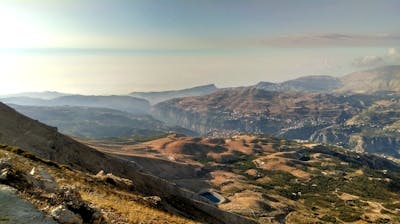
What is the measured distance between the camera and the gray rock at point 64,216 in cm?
2869

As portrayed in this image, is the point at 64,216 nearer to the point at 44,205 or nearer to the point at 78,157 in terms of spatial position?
the point at 44,205

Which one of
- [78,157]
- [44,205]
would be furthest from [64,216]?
[78,157]

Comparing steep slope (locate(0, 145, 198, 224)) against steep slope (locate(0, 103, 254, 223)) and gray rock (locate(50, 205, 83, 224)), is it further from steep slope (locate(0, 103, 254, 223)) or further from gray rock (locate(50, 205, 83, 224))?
steep slope (locate(0, 103, 254, 223))

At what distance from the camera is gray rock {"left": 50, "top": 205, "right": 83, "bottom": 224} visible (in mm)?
28691

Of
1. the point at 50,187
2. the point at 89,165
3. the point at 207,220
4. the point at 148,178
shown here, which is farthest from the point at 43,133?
the point at 50,187

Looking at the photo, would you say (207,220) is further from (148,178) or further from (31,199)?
(31,199)

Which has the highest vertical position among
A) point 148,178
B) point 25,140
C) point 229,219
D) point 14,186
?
point 14,186

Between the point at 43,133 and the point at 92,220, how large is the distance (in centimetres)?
8582

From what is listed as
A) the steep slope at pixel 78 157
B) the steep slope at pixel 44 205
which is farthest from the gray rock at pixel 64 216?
the steep slope at pixel 78 157

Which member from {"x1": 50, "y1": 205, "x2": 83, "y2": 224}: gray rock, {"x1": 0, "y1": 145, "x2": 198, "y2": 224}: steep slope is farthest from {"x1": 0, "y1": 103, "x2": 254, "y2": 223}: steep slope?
{"x1": 50, "y1": 205, "x2": 83, "y2": 224}: gray rock

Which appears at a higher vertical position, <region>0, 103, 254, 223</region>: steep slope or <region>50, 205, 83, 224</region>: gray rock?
<region>50, 205, 83, 224</region>: gray rock

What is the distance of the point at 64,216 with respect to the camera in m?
28.9

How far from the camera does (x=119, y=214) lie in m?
39.6

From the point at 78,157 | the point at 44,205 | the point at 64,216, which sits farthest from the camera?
the point at 78,157
